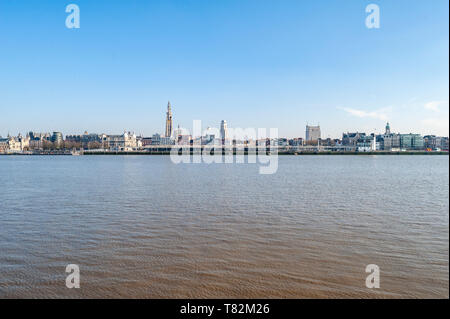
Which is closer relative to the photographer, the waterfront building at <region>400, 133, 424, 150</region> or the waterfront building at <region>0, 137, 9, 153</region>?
the waterfront building at <region>0, 137, 9, 153</region>

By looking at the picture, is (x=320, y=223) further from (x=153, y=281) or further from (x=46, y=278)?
(x=46, y=278)

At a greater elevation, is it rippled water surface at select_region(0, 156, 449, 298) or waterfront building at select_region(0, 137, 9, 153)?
waterfront building at select_region(0, 137, 9, 153)

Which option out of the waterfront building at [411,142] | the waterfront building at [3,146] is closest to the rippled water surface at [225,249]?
the waterfront building at [3,146]

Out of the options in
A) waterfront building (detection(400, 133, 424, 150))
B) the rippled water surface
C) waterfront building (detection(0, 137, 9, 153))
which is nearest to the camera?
the rippled water surface

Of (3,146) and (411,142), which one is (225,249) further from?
(411,142)

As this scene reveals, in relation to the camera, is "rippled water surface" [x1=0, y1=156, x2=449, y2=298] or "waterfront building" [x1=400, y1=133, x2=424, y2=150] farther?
"waterfront building" [x1=400, y1=133, x2=424, y2=150]

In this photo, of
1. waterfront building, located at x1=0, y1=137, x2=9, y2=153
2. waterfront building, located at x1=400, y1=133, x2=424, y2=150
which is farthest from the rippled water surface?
waterfront building, located at x1=400, y1=133, x2=424, y2=150

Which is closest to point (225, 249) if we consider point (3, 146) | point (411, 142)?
point (3, 146)

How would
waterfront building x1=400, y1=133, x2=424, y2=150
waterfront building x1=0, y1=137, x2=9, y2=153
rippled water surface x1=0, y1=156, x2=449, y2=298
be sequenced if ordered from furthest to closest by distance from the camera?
1. waterfront building x1=400, y1=133, x2=424, y2=150
2. waterfront building x1=0, y1=137, x2=9, y2=153
3. rippled water surface x1=0, y1=156, x2=449, y2=298

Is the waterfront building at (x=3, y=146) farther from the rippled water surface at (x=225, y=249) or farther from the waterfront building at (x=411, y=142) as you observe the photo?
the waterfront building at (x=411, y=142)

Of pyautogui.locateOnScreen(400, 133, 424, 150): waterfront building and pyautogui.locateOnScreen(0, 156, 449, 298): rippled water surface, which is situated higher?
pyautogui.locateOnScreen(400, 133, 424, 150): waterfront building

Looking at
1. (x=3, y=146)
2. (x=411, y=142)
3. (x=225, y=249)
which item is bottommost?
(x=225, y=249)

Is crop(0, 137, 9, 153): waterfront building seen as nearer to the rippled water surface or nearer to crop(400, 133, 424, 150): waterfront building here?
the rippled water surface
